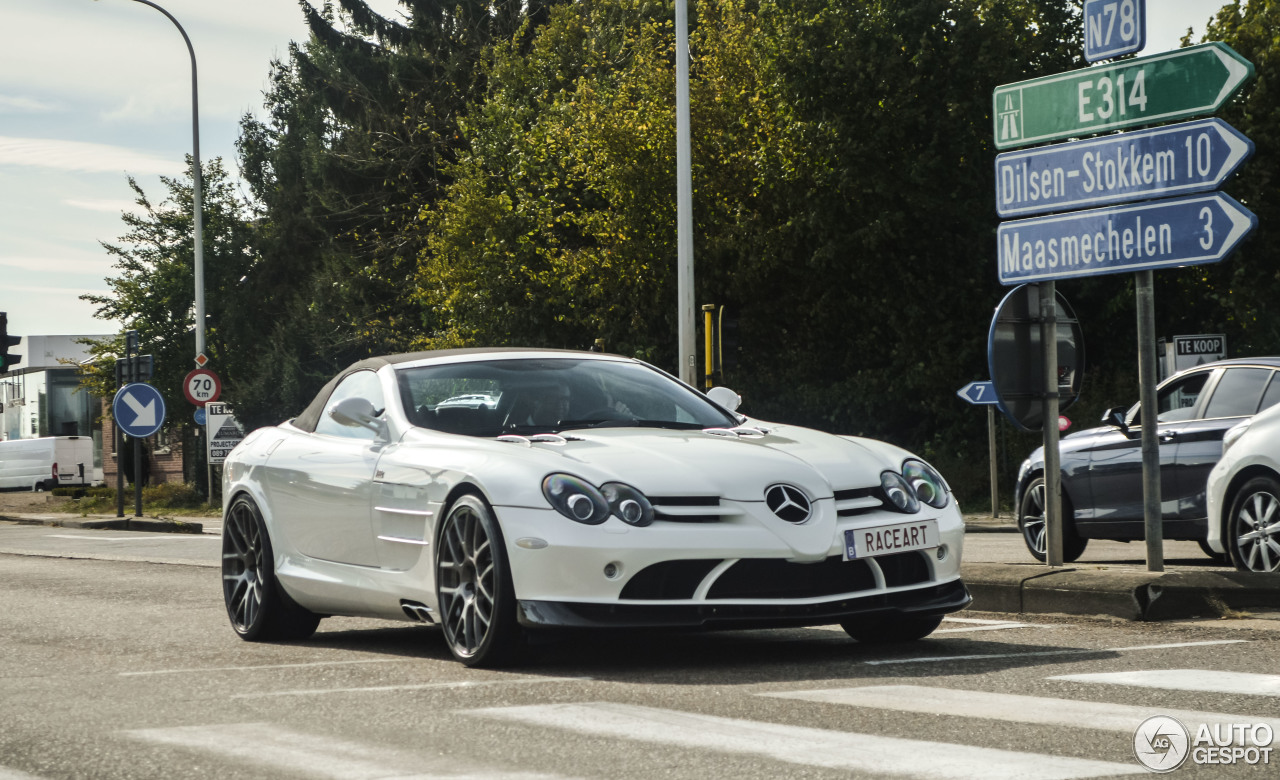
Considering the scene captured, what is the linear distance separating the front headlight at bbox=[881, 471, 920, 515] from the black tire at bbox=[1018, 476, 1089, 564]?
22.4ft

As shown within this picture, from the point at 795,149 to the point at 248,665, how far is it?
78.4ft

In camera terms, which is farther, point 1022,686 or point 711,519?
point 711,519

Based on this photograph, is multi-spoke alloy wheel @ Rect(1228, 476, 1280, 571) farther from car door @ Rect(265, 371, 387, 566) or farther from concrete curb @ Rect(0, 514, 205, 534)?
concrete curb @ Rect(0, 514, 205, 534)

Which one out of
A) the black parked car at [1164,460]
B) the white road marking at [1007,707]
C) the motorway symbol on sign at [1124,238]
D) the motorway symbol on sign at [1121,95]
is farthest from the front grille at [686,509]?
the black parked car at [1164,460]

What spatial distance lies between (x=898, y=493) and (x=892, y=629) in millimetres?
790

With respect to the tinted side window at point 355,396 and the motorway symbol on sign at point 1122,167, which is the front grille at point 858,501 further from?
the motorway symbol on sign at point 1122,167

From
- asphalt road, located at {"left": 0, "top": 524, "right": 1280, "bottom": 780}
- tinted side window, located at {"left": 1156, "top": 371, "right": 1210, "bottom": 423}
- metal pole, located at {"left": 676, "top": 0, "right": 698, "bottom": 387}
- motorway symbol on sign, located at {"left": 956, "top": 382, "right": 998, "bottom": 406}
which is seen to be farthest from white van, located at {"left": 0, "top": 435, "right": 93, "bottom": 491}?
asphalt road, located at {"left": 0, "top": 524, "right": 1280, "bottom": 780}

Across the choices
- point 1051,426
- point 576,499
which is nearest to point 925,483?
point 576,499

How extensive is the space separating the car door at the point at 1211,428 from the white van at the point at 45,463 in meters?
55.5

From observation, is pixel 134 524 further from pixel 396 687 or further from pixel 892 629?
pixel 396 687

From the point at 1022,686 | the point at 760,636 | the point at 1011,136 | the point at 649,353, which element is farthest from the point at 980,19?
the point at 1022,686

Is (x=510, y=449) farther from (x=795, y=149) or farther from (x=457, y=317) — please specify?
(x=457, y=317)

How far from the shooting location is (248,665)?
741 centimetres

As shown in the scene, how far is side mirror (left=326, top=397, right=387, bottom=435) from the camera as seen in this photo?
779 centimetres
